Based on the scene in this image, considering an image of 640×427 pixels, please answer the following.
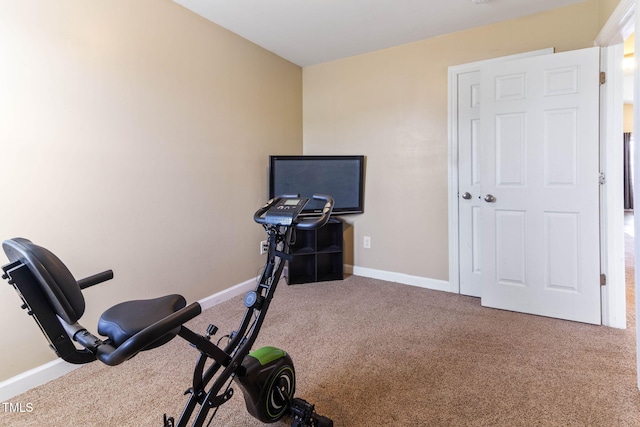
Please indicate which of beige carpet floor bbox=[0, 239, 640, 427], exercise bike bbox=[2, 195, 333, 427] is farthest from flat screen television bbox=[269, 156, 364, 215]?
exercise bike bbox=[2, 195, 333, 427]

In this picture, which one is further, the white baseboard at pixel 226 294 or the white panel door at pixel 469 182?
the white panel door at pixel 469 182

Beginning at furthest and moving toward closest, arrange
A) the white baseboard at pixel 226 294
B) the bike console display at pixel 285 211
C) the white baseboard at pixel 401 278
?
the white baseboard at pixel 401 278, the white baseboard at pixel 226 294, the bike console display at pixel 285 211

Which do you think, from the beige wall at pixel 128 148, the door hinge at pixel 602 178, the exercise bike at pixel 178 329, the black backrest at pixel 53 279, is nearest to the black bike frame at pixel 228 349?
the exercise bike at pixel 178 329

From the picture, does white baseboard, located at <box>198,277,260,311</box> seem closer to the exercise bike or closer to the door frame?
the exercise bike

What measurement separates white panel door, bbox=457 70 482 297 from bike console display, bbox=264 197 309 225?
2179 millimetres

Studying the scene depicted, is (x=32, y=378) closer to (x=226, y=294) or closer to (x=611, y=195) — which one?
(x=226, y=294)

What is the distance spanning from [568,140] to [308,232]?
7.97ft

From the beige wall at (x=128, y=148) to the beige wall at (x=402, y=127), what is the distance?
86cm

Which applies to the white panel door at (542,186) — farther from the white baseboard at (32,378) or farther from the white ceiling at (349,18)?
the white baseboard at (32,378)

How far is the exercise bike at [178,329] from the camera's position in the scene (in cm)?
88

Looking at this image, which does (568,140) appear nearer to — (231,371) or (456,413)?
(456,413)

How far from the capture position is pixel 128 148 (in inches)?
86.6

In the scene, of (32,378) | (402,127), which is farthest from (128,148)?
(402,127)

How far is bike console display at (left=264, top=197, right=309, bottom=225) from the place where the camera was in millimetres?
1316
